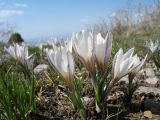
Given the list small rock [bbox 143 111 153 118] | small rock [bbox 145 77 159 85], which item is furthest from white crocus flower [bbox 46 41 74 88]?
small rock [bbox 145 77 159 85]

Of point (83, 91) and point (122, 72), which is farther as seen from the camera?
point (83, 91)

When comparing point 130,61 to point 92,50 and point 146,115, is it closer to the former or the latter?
point 92,50

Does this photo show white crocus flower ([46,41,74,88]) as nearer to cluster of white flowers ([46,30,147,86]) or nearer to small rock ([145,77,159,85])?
cluster of white flowers ([46,30,147,86])

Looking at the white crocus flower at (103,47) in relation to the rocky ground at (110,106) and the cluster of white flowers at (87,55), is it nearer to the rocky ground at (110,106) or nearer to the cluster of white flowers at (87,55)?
the cluster of white flowers at (87,55)

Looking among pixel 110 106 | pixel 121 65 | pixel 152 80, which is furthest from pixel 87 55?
pixel 152 80

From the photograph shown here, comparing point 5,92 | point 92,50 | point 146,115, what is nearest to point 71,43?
point 92,50

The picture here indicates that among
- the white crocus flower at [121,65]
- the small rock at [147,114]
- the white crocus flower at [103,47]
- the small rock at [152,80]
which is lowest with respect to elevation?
the small rock at [152,80]

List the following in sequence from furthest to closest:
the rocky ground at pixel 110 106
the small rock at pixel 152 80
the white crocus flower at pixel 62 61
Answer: the small rock at pixel 152 80 < the rocky ground at pixel 110 106 < the white crocus flower at pixel 62 61

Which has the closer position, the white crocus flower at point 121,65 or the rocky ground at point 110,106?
the white crocus flower at point 121,65

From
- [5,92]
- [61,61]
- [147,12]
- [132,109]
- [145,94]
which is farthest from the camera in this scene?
[147,12]

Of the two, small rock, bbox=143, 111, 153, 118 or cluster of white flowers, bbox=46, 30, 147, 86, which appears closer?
cluster of white flowers, bbox=46, 30, 147, 86

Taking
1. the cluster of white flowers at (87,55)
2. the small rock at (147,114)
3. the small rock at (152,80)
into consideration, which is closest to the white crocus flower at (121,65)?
the cluster of white flowers at (87,55)
